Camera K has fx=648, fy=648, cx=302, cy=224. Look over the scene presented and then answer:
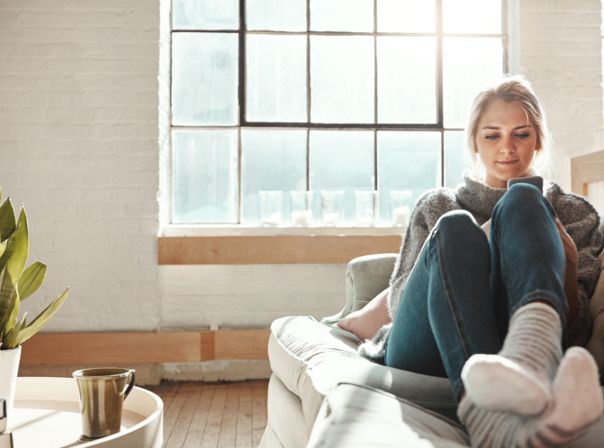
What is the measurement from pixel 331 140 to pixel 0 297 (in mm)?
2712

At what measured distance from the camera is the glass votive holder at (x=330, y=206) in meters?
3.74

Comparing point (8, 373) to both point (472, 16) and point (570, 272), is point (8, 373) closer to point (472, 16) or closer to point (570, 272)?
point (570, 272)

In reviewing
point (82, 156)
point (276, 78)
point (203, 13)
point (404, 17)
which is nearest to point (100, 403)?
point (82, 156)

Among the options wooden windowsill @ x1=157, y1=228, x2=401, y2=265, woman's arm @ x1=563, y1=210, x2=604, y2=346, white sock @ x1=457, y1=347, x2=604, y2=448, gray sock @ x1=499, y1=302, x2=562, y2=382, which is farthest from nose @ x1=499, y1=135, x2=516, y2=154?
wooden windowsill @ x1=157, y1=228, x2=401, y2=265

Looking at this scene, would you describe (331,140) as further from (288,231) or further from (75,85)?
(75,85)

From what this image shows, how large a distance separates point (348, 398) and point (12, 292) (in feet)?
2.31

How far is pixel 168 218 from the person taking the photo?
3.75m

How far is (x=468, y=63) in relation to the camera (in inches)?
155

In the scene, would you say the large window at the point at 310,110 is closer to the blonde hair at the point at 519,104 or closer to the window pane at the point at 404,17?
the window pane at the point at 404,17

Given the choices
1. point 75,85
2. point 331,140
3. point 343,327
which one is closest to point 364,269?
point 343,327

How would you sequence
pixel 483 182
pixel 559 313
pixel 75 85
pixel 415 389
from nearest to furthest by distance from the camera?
pixel 559 313
pixel 415 389
pixel 483 182
pixel 75 85

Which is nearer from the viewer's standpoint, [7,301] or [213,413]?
[7,301]

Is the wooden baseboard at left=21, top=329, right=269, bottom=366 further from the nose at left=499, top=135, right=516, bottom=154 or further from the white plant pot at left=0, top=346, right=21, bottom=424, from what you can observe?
the white plant pot at left=0, top=346, right=21, bottom=424

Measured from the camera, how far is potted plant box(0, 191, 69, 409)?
126 cm
